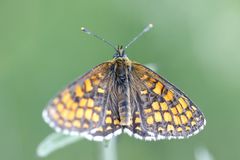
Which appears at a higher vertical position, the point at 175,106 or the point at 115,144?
the point at 175,106

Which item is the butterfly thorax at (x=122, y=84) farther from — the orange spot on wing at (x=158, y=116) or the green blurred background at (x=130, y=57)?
the green blurred background at (x=130, y=57)

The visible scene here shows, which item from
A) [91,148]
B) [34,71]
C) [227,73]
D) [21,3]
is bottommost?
[91,148]

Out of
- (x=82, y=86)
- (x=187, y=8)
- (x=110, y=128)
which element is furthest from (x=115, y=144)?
(x=187, y=8)

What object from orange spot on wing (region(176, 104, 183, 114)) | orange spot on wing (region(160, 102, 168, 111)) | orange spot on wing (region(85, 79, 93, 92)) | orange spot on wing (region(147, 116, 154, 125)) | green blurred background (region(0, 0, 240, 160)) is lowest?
orange spot on wing (region(147, 116, 154, 125))

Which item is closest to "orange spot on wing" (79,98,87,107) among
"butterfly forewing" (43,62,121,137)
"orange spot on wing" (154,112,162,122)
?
"butterfly forewing" (43,62,121,137)

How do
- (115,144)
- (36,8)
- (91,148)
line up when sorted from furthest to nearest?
(36,8) → (91,148) → (115,144)

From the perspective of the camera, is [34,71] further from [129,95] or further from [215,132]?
[129,95]

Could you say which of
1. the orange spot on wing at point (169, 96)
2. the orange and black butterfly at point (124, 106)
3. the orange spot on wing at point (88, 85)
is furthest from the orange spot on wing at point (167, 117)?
the orange spot on wing at point (88, 85)

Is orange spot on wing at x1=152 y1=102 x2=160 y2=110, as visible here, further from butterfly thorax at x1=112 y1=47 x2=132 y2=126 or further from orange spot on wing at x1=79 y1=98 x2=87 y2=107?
orange spot on wing at x1=79 y1=98 x2=87 y2=107

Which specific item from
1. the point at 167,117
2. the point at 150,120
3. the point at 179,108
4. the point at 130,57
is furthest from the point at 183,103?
the point at 130,57
